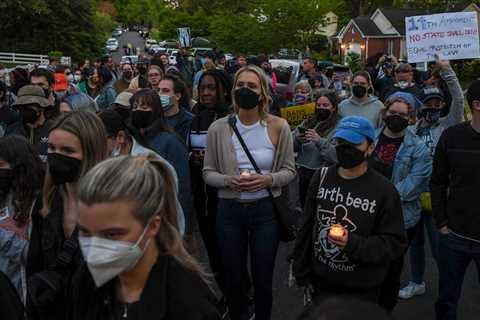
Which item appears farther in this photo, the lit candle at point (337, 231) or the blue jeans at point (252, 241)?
the blue jeans at point (252, 241)

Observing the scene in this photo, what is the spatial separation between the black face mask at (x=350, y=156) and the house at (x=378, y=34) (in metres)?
54.8

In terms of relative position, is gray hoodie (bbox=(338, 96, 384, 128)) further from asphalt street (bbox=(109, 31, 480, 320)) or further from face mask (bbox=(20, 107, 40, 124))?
face mask (bbox=(20, 107, 40, 124))

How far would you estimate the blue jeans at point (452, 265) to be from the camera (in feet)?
12.8

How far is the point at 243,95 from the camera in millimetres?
4188

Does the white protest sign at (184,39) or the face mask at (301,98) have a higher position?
the white protest sign at (184,39)

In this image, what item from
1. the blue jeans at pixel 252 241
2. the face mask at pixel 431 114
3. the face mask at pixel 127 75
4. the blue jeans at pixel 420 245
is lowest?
the blue jeans at pixel 420 245

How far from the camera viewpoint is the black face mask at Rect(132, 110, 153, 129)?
14.9ft

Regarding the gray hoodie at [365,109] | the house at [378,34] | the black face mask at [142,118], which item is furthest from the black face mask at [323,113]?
the house at [378,34]

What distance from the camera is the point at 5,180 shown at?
10.9ft

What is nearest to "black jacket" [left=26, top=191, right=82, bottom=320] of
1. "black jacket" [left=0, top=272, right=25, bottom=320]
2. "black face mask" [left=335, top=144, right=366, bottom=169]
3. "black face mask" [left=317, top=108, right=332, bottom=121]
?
"black jacket" [left=0, top=272, right=25, bottom=320]

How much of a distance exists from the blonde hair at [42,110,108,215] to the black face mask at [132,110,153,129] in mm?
1536

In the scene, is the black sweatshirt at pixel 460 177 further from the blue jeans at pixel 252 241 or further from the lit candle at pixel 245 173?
the lit candle at pixel 245 173

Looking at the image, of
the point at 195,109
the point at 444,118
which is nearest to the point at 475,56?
the point at 444,118

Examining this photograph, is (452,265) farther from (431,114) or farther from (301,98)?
(301,98)
